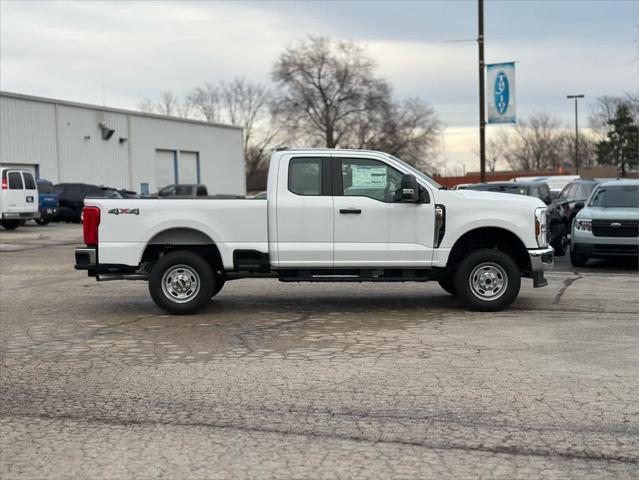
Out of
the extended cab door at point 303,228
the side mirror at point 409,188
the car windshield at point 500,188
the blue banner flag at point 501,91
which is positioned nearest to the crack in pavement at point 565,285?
the side mirror at point 409,188

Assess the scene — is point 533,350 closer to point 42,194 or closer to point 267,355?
point 267,355

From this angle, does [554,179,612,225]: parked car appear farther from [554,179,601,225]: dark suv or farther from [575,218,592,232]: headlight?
[575,218,592,232]: headlight

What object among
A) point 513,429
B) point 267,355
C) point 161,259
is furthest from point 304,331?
point 513,429

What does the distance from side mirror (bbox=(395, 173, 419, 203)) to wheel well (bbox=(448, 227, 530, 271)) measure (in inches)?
34.6

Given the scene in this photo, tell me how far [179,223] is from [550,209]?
390 inches

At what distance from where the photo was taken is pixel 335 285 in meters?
13.4

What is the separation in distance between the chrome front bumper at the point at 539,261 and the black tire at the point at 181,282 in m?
4.09

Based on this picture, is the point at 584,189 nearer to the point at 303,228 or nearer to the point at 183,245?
the point at 303,228

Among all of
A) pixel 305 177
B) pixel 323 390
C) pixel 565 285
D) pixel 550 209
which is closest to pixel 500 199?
pixel 305 177

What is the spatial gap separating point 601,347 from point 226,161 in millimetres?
51586

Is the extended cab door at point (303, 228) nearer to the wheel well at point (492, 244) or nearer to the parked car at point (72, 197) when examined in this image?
the wheel well at point (492, 244)

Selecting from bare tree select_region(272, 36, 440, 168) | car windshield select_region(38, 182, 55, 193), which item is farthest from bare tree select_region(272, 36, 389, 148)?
car windshield select_region(38, 182, 55, 193)

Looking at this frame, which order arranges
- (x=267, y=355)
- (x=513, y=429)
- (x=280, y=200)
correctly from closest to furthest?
(x=513, y=429) < (x=267, y=355) < (x=280, y=200)

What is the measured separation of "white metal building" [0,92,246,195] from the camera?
38312mm
